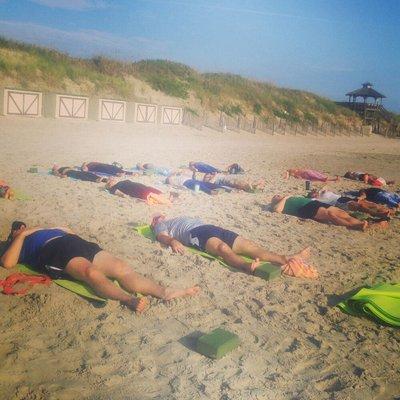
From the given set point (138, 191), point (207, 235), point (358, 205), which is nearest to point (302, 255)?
point (207, 235)

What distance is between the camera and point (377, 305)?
3742mm

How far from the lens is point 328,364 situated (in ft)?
9.99

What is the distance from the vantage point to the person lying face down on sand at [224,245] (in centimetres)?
460

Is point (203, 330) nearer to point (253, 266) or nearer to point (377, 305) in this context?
point (253, 266)

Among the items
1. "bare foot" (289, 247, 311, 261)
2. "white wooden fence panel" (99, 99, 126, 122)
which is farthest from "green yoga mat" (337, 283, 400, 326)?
"white wooden fence panel" (99, 99, 126, 122)

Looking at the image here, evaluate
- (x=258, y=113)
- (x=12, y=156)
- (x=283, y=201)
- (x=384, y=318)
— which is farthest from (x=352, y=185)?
(x=258, y=113)

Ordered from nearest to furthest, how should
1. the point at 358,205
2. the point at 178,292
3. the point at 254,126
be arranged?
the point at 178,292 < the point at 358,205 < the point at 254,126

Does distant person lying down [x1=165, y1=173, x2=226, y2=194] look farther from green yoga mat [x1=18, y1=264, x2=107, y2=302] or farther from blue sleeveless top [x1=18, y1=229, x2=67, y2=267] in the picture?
green yoga mat [x1=18, y1=264, x2=107, y2=302]

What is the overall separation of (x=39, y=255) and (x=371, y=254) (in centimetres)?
411

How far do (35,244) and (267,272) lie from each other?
7.56ft

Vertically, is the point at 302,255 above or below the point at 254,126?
below

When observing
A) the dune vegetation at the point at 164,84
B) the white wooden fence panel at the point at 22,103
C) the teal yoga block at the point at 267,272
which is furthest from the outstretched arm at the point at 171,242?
the dune vegetation at the point at 164,84

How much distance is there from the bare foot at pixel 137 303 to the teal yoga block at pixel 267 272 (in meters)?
1.35

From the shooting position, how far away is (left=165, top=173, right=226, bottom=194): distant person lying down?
860 centimetres
